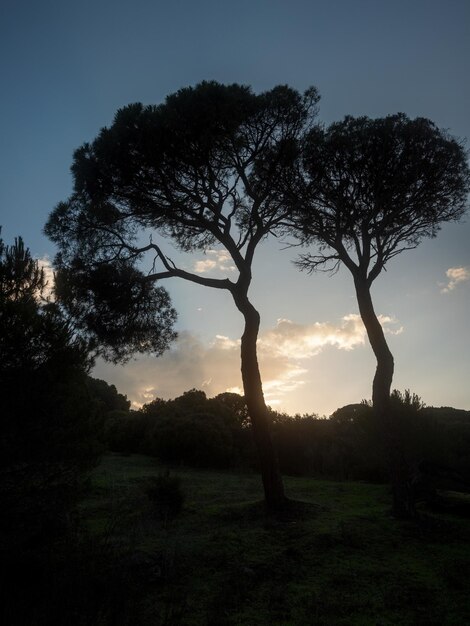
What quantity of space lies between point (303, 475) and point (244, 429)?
Result: 14.9 ft

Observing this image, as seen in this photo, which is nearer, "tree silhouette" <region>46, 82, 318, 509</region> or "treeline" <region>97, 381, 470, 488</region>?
"tree silhouette" <region>46, 82, 318, 509</region>

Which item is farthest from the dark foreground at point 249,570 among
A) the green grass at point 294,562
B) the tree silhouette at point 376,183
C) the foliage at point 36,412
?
the tree silhouette at point 376,183

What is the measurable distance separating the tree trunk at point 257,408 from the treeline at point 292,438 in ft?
18.5

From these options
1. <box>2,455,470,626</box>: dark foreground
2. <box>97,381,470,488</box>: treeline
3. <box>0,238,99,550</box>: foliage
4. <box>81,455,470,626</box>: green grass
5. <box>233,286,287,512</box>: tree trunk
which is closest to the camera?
<box>2,455,470,626</box>: dark foreground

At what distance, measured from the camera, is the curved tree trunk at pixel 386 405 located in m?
9.23

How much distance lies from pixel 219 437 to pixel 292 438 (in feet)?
10.9

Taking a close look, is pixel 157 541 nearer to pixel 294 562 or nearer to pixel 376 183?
pixel 294 562

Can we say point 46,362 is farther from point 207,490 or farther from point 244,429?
point 244,429

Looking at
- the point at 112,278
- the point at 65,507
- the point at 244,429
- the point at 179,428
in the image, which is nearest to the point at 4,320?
the point at 65,507

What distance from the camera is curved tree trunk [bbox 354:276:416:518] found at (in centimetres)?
923

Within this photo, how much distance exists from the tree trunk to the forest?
45mm

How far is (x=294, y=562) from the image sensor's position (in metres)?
6.65

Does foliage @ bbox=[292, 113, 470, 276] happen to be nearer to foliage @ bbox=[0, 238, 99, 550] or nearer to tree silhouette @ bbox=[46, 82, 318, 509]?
tree silhouette @ bbox=[46, 82, 318, 509]

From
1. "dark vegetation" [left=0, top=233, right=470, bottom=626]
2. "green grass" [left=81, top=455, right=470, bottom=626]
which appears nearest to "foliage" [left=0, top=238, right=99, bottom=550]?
"dark vegetation" [left=0, top=233, right=470, bottom=626]
